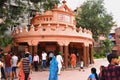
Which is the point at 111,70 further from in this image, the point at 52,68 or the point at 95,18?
the point at 95,18

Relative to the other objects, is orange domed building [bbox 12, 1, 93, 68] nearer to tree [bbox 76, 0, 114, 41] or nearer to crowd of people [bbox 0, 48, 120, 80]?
crowd of people [bbox 0, 48, 120, 80]

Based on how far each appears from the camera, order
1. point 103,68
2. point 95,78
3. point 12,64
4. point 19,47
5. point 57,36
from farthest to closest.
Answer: point 19,47 → point 57,36 → point 12,64 → point 95,78 → point 103,68

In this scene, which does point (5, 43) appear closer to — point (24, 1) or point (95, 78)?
point (24, 1)

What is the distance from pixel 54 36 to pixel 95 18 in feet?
66.7

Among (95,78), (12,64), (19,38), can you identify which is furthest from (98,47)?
(95,78)

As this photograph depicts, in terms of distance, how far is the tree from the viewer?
41.5 metres

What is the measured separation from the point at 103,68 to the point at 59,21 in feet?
65.6

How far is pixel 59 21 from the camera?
1001 inches

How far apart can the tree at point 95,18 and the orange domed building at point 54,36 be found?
1429cm

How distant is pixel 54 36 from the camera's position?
2223 centimetres

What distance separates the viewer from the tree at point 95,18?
41.5 metres

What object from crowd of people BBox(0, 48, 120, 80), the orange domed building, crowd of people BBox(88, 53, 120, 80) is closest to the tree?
the orange domed building

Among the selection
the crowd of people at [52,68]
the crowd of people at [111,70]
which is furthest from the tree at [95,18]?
the crowd of people at [111,70]

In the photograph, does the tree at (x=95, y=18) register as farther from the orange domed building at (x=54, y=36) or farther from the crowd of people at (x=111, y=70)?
the crowd of people at (x=111, y=70)
